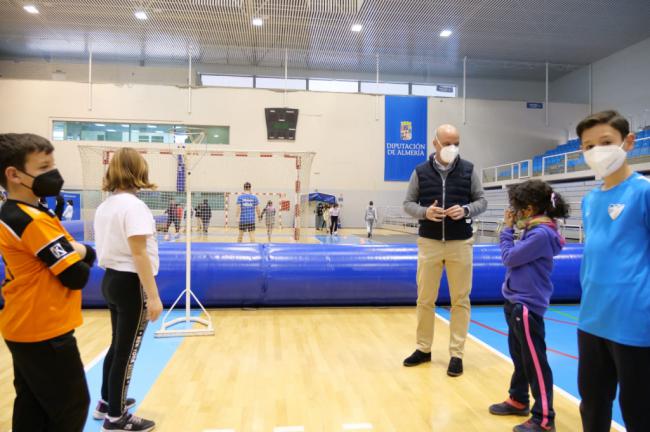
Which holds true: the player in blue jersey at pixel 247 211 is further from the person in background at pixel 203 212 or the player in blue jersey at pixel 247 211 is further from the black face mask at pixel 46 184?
the black face mask at pixel 46 184

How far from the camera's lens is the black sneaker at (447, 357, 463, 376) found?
314cm

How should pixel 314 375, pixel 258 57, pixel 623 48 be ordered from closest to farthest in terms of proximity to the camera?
pixel 314 375, pixel 623 48, pixel 258 57

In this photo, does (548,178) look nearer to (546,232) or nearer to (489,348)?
(489,348)

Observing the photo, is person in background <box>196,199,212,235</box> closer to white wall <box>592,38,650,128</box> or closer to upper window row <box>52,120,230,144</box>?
upper window row <box>52,120,230,144</box>

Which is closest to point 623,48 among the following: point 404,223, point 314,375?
point 404,223

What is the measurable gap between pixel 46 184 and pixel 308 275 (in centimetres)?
375

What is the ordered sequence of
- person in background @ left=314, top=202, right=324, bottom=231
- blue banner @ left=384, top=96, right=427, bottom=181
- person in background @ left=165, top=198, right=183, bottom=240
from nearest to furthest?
person in background @ left=165, top=198, right=183, bottom=240 < person in background @ left=314, top=202, right=324, bottom=231 < blue banner @ left=384, top=96, right=427, bottom=181

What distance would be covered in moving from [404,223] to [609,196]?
15.9m

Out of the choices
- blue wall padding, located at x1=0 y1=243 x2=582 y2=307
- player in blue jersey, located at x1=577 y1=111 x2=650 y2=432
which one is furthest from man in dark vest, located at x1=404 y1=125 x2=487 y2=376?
blue wall padding, located at x1=0 y1=243 x2=582 y2=307

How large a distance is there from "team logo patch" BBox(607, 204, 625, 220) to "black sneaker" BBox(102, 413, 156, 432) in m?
2.40

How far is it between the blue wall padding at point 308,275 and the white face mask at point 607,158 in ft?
12.1

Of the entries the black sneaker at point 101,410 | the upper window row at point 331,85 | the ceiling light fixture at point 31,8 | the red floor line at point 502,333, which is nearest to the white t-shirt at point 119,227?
the black sneaker at point 101,410

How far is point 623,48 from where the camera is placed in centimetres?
1708

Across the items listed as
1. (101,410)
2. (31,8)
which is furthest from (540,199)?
(31,8)
